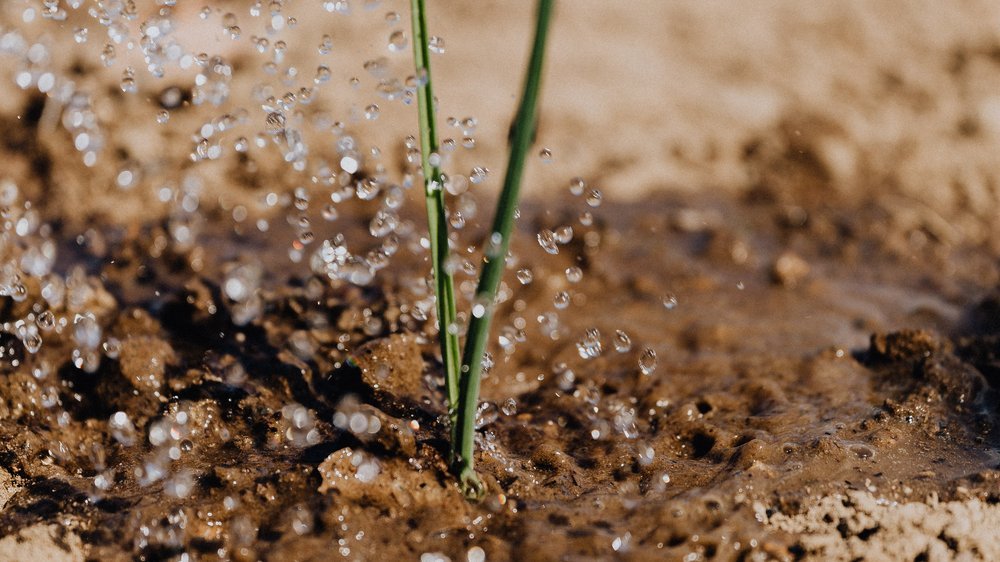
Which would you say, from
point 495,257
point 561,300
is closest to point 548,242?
point 561,300

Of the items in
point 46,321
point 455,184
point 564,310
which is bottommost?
point 564,310

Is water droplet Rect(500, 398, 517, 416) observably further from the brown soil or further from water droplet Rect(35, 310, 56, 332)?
water droplet Rect(35, 310, 56, 332)

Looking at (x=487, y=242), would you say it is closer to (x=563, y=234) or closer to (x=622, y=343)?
(x=622, y=343)

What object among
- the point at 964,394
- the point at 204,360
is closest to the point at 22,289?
the point at 204,360

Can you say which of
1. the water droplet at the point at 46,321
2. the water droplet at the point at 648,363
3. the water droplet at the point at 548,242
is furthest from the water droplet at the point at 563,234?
the water droplet at the point at 46,321

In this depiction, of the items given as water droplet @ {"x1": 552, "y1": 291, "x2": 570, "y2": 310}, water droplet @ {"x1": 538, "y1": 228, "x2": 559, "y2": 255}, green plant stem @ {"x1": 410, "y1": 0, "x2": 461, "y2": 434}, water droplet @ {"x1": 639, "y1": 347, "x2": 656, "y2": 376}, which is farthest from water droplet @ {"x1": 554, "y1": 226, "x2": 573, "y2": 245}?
green plant stem @ {"x1": 410, "y1": 0, "x2": 461, "y2": 434}

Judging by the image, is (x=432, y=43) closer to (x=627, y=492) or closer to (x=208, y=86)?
(x=627, y=492)
